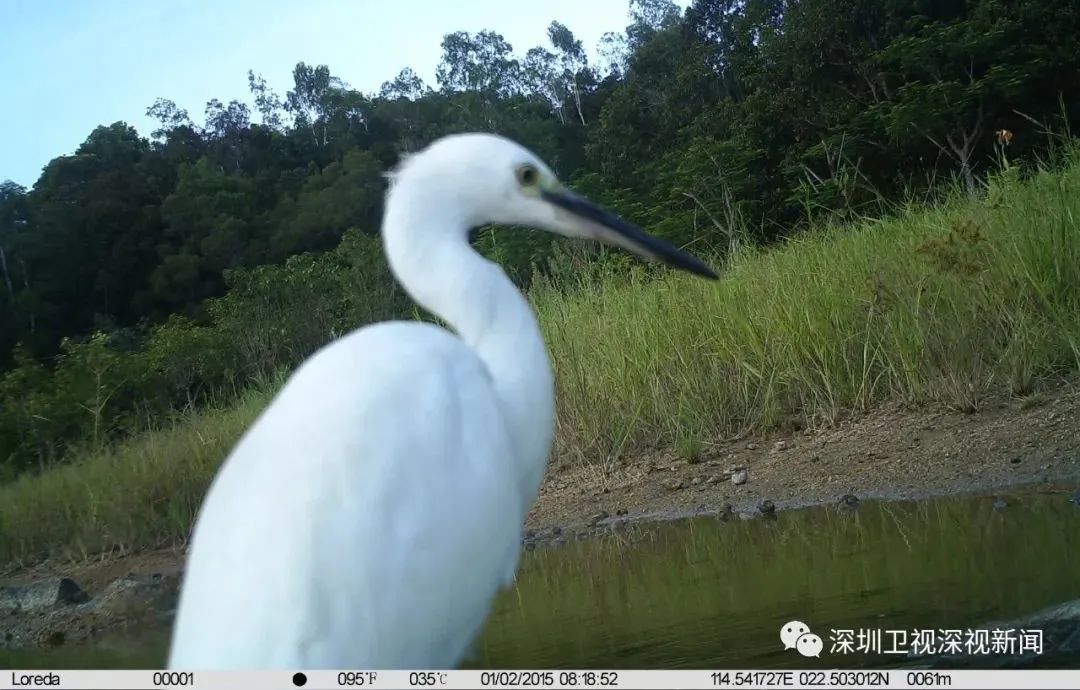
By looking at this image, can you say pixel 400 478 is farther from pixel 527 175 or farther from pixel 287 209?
pixel 287 209

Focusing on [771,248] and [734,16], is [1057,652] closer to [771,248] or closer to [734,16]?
[771,248]

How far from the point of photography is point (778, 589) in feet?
8.23

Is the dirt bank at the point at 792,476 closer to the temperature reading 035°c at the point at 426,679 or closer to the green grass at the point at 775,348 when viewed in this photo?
the green grass at the point at 775,348

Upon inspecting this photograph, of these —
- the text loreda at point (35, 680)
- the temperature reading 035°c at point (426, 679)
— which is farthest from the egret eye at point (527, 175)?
the text loreda at point (35, 680)

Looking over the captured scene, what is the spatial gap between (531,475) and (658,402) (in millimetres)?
3114

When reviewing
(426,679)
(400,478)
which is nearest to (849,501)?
(426,679)

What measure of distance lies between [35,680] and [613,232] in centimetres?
130

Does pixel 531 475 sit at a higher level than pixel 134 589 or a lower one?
higher

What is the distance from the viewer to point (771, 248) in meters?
5.80

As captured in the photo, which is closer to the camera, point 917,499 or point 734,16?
point 917,499

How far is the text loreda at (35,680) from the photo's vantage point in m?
1.93

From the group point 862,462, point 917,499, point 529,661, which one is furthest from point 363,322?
point 529,661

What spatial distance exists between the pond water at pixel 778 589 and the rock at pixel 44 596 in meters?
0.60

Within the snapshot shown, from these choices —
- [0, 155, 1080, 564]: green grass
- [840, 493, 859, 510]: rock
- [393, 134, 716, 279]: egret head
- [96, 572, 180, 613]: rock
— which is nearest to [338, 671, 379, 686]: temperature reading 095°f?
[393, 134, 716, 279]: egret head
